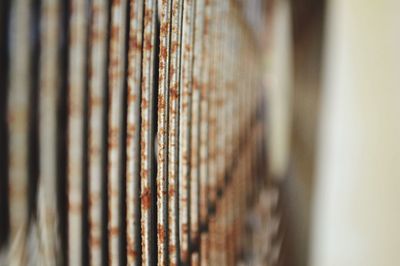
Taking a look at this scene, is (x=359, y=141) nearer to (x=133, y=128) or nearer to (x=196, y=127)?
(x=196, y=127)

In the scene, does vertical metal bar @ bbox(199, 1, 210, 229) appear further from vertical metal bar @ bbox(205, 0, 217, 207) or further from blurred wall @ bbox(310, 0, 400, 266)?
blurred wall @ bbox(310, 0, 400, 266)

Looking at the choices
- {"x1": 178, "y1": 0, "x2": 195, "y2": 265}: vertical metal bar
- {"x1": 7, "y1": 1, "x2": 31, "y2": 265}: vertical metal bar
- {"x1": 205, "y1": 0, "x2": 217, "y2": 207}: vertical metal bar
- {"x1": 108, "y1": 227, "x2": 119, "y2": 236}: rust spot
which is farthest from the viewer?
{"x1": 205, "y1": 0, "x2": 217, "y2": 207}: vertical metal bar

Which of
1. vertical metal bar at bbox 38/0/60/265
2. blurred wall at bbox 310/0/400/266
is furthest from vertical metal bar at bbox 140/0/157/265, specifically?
blurred wall at bbox 310/0/400/266

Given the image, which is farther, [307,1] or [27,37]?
[307,1]

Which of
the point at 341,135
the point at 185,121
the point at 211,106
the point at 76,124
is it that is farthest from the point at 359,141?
the point at 76,124

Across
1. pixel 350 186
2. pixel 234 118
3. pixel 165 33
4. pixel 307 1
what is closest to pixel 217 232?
pixel 234 118

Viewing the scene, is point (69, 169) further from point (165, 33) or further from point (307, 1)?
point (307, 1)

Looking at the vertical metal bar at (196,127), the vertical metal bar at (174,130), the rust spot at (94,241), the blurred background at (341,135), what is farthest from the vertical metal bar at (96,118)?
the blurred background at (341,135)
